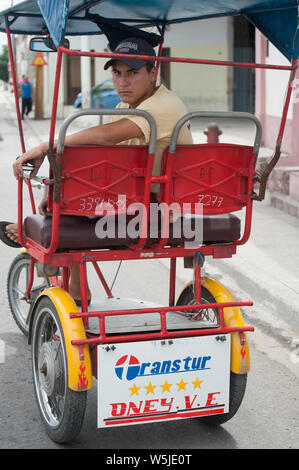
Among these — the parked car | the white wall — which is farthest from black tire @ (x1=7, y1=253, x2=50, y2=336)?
the white wall

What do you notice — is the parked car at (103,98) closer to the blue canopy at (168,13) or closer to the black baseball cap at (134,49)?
the blue canopy at (168,13)

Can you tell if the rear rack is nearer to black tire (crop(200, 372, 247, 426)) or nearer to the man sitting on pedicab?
black tire (crop(200, 372, 247, 426))

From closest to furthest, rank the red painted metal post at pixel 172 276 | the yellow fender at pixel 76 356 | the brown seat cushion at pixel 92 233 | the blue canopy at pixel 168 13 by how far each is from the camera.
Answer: the yellow fender at pixel 76 356 → the brown seat cushion at pixel 92 233 → the blue canopy at pixel 168 13 → the red painted metal post at pixel 172 276

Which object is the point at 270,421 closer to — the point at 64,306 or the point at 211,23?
the point at 64,306

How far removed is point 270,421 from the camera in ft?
13.3

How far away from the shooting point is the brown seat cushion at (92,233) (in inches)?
148

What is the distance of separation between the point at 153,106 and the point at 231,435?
5.68ft

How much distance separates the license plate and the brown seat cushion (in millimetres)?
553

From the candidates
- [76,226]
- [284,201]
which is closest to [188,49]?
[284,201]

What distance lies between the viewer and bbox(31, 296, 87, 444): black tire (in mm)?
3580

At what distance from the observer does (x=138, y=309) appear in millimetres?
3703

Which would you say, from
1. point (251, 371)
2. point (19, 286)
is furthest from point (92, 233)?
point (19, 286)

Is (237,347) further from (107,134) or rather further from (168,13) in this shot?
(168,13)

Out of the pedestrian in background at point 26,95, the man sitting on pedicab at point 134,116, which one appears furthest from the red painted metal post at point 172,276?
the pedestrian in background at point 26,95
